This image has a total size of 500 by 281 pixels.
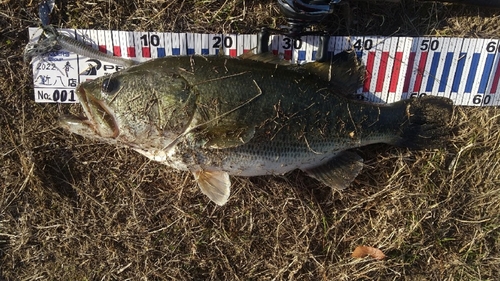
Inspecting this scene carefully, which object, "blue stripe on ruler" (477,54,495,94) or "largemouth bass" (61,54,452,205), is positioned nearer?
"largemouth bass" (61,54,452,205)

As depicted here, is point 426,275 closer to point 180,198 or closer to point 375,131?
point 375,131

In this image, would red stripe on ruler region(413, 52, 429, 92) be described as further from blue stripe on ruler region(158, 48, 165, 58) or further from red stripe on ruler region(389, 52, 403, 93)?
blue stripe on ruler region(158, 48, 165, 58)

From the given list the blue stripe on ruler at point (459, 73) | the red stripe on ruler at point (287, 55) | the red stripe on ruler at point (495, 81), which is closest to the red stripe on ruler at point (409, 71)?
the blue stripe on ruler at point (459, 73)

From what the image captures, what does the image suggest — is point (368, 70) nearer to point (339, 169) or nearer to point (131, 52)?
point (339, 169)

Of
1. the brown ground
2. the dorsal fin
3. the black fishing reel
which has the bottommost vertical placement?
the brown ground

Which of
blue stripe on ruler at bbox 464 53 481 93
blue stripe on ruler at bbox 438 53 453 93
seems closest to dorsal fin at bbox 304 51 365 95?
blue stripe on ruler at bbox 438 53 453 93

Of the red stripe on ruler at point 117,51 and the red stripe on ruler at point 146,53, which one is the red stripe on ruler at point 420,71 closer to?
the red stripe on ruler at point 146,53

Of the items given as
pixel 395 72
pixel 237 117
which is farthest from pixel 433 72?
pixel 237 117

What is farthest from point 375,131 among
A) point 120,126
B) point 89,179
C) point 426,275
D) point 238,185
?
point 89,179
